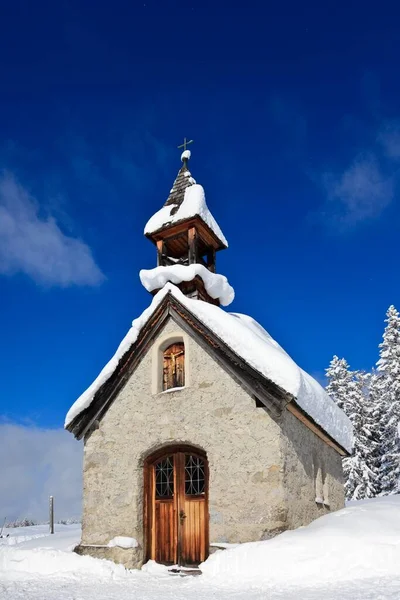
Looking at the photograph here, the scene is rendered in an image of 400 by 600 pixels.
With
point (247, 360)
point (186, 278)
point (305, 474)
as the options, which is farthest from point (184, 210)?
point (305, 474)

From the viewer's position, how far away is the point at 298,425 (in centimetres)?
1115

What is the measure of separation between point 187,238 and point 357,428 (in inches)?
764

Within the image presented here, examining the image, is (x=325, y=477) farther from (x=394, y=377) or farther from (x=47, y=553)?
(x=394, y=377)

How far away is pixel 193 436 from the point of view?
35.4 feet

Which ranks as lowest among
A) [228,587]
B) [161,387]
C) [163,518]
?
[228,587]

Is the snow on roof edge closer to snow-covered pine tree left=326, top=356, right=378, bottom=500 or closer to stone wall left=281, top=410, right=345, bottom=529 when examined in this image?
stone wall left=281, top=410, right=345, bottom=529

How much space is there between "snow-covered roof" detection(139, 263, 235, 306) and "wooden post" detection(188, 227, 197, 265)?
1.25 ft

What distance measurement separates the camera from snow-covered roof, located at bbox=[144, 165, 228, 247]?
45.2ft

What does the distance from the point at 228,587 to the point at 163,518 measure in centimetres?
329

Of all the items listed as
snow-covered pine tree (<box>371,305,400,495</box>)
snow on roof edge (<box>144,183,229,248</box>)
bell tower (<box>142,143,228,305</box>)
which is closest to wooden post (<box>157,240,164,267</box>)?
bell tower (<box>142,143,228,305</box>)

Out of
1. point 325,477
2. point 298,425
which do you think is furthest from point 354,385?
point 298,425

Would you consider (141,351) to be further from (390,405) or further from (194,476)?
(390,405)

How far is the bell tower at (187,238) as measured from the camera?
13.2 metres

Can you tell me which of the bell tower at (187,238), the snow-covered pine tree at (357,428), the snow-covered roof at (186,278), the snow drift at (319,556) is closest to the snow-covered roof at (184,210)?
the bell tower at (187,238)
